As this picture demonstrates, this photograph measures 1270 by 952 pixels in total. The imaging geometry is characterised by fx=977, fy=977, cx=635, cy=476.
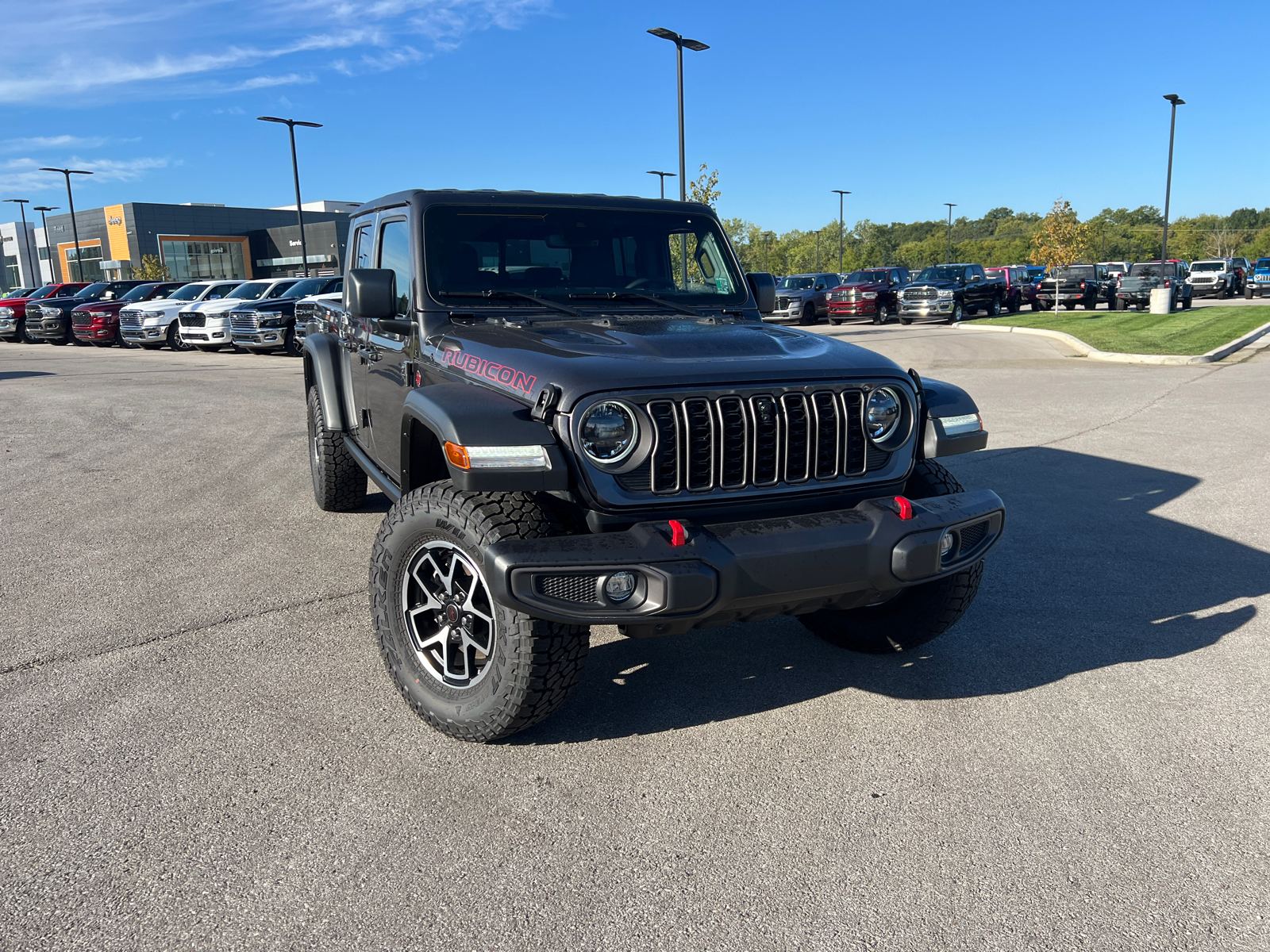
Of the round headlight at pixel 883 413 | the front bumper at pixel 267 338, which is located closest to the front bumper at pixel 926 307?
the front bumper at pixel 267 338

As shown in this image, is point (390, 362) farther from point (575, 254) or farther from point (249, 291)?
point (249, 291)

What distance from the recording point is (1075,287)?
113 ft

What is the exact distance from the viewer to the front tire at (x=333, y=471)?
6.38 metres

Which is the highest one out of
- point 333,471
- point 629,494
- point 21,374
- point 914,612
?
point 629,494

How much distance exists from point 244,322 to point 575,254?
19.3 meters

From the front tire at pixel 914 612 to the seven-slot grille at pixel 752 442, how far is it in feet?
1.31

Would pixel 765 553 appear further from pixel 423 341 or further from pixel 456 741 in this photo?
pixel 423 341

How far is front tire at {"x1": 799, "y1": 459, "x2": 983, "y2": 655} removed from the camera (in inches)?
148

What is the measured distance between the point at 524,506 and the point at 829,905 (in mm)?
1448

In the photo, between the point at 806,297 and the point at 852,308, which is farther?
the point at 806,297

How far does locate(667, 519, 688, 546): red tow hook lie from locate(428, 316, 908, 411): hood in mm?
479

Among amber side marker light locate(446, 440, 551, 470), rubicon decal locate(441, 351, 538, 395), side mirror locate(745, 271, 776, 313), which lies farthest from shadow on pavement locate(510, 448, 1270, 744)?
side mirror locate(745, 271, 776, 313)

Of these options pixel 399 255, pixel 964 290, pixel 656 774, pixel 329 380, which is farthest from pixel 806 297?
pixel 656 774

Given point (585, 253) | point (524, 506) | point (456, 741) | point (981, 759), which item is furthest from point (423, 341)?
point (981, 759)
